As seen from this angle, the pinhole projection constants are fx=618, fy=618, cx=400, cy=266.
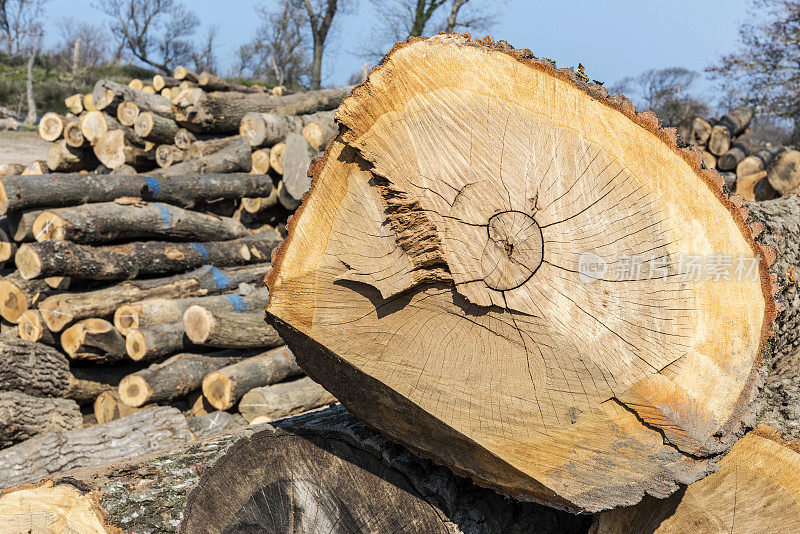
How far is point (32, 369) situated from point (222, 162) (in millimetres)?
3154

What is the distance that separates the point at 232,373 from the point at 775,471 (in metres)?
3.50

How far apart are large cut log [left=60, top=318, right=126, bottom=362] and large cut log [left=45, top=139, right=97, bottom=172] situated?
136 inches

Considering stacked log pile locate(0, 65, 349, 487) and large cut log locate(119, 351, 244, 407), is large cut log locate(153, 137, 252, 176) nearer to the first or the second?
stacked log pile locate(0, 65, 349, 487)

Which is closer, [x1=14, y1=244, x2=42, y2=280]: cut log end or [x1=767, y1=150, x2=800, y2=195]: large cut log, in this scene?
[x1=14, y1=244, x2=42, y2=280]: cut log end

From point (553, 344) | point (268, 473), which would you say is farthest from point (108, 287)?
point (553, 344)

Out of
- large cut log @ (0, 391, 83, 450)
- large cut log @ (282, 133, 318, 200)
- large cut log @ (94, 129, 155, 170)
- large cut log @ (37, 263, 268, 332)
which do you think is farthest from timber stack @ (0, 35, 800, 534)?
large cut log @ (94, 129, 155, 170)

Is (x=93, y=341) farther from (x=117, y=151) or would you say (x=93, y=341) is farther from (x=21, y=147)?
(x=21, y=147)

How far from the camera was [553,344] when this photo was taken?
1.64m

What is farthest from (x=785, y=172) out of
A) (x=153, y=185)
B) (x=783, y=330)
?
(x=153, y=185)

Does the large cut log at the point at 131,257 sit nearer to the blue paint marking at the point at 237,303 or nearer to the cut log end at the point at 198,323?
the blue paint marking at the point at 237,303

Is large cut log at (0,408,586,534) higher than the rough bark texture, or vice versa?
the rough bark texture

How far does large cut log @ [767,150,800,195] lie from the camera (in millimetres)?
6547

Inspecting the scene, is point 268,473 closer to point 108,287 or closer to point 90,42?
point 108,287

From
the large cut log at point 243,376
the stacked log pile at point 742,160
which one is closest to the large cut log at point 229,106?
the large cut log at point 243,376
